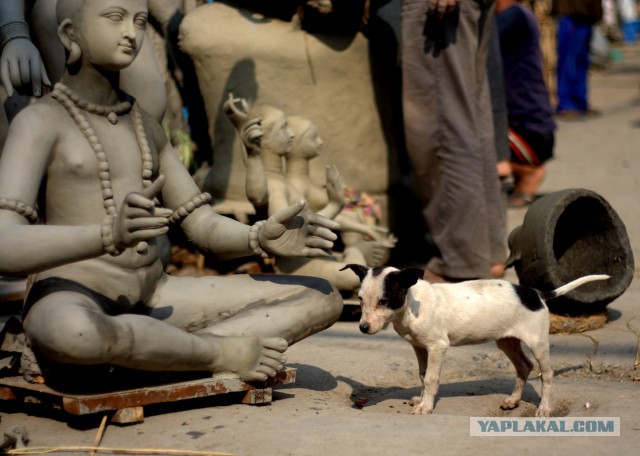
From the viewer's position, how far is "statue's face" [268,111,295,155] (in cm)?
599

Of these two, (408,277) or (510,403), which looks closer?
(408,277)

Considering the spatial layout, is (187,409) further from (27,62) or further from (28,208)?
(27,62)

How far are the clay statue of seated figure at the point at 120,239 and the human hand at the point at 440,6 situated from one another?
2153 millimetres

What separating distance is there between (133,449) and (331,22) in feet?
11.9

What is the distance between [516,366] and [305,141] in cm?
228

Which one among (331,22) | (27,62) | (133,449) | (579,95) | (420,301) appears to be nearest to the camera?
(133,449)

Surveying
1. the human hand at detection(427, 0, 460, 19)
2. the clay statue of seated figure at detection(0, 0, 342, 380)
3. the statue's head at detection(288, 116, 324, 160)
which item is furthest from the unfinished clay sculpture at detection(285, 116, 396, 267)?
the clay statue of seated figure at detection(0, 0, 342, 380)

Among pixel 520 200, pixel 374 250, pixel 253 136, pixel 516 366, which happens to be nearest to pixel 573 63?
pixel 520 200

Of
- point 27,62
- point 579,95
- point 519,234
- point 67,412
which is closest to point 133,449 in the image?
point 67,412

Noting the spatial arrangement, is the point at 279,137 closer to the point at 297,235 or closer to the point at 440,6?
the point at 440,6

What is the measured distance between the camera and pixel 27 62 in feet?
14.4

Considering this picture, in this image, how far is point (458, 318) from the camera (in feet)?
13.2

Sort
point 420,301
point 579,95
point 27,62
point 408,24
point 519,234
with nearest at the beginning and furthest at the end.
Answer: point 420,301 < point 27,62 < point 519,234 < point 408,24 < point 579,95

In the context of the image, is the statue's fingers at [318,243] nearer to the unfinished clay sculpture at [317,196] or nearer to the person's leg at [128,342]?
the person's leg at [128,342]
